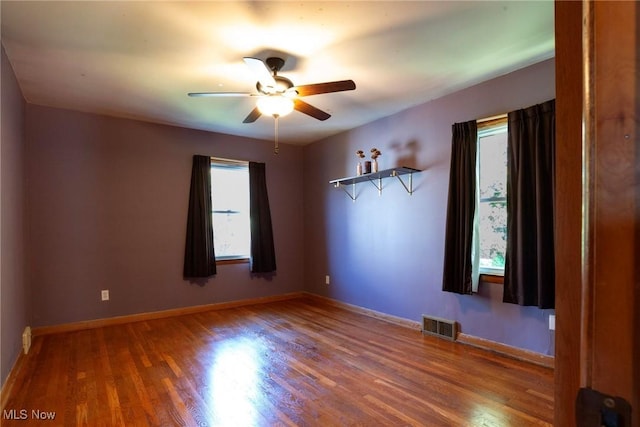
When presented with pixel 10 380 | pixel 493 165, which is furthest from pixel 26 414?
pixel 493 165

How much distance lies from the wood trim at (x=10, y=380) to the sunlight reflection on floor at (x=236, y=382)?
4.28ft

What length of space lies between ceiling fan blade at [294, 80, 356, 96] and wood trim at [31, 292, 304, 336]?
3.31 m

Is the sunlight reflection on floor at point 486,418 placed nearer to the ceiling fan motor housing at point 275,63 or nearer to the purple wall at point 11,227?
the ceiling fan motor housing at point 275,63

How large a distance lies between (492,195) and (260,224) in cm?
316

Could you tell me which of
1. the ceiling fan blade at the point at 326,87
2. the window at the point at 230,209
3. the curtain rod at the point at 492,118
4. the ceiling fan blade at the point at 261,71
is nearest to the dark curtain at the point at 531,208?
the curtain rod at the point at 492,118

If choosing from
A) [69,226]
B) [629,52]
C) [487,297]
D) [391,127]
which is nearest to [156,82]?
[69,226]

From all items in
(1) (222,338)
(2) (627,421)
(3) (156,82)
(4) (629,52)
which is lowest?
(1) (222,338)

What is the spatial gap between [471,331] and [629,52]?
330 cm

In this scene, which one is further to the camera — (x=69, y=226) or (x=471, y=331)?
(x=69, y=226)

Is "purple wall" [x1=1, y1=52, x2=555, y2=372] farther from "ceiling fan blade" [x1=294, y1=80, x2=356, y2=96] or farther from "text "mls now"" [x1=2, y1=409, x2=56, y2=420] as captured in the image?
"ceiling fan blade" [x1=294, y1=80, x2=356, y2=96]

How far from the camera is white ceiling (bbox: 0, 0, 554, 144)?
206 cm

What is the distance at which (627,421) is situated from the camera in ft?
1.34

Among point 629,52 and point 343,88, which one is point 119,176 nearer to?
point 343,88

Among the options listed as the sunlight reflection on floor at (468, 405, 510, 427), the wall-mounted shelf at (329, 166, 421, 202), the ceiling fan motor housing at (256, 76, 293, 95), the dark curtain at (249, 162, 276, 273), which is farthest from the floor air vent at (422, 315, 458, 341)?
the ceiling fan motor housing at (256, 76, 293, 95)
